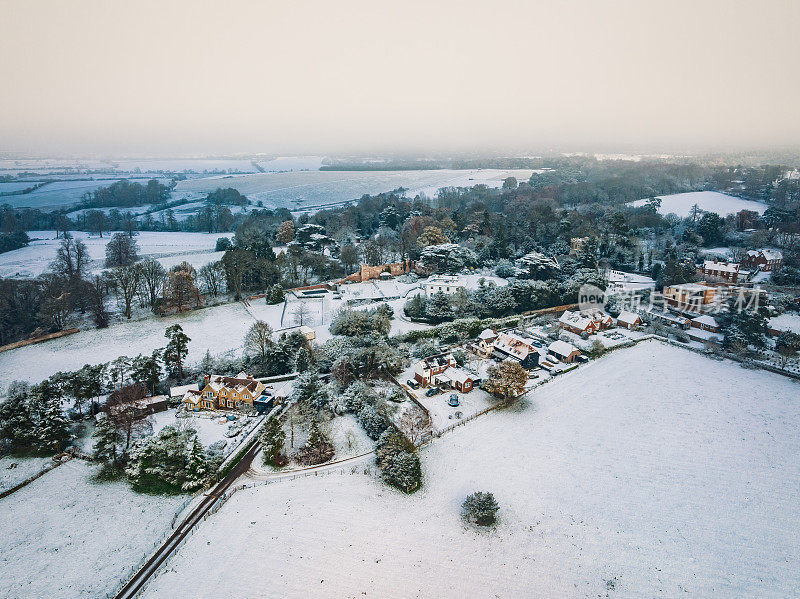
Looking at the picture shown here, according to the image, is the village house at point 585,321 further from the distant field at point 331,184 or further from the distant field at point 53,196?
the distant field at point 53,196

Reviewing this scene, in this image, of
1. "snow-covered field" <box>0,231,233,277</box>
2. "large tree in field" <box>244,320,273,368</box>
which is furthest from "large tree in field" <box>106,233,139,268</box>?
"large tree in field" <box>244,320,273,368</box>

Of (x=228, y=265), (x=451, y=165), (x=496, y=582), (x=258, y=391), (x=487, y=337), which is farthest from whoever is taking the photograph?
(x=451, y=165)

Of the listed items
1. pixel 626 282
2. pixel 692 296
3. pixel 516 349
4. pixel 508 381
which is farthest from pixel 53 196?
pixel 692 296

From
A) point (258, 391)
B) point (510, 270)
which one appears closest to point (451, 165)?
point (510, 270)

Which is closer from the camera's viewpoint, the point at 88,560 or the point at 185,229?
the point at 88,560

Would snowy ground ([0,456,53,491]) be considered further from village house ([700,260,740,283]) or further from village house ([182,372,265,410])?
village house ([700,260,740,283])

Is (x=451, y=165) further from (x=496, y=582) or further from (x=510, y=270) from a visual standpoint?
(x=496, y=582)
